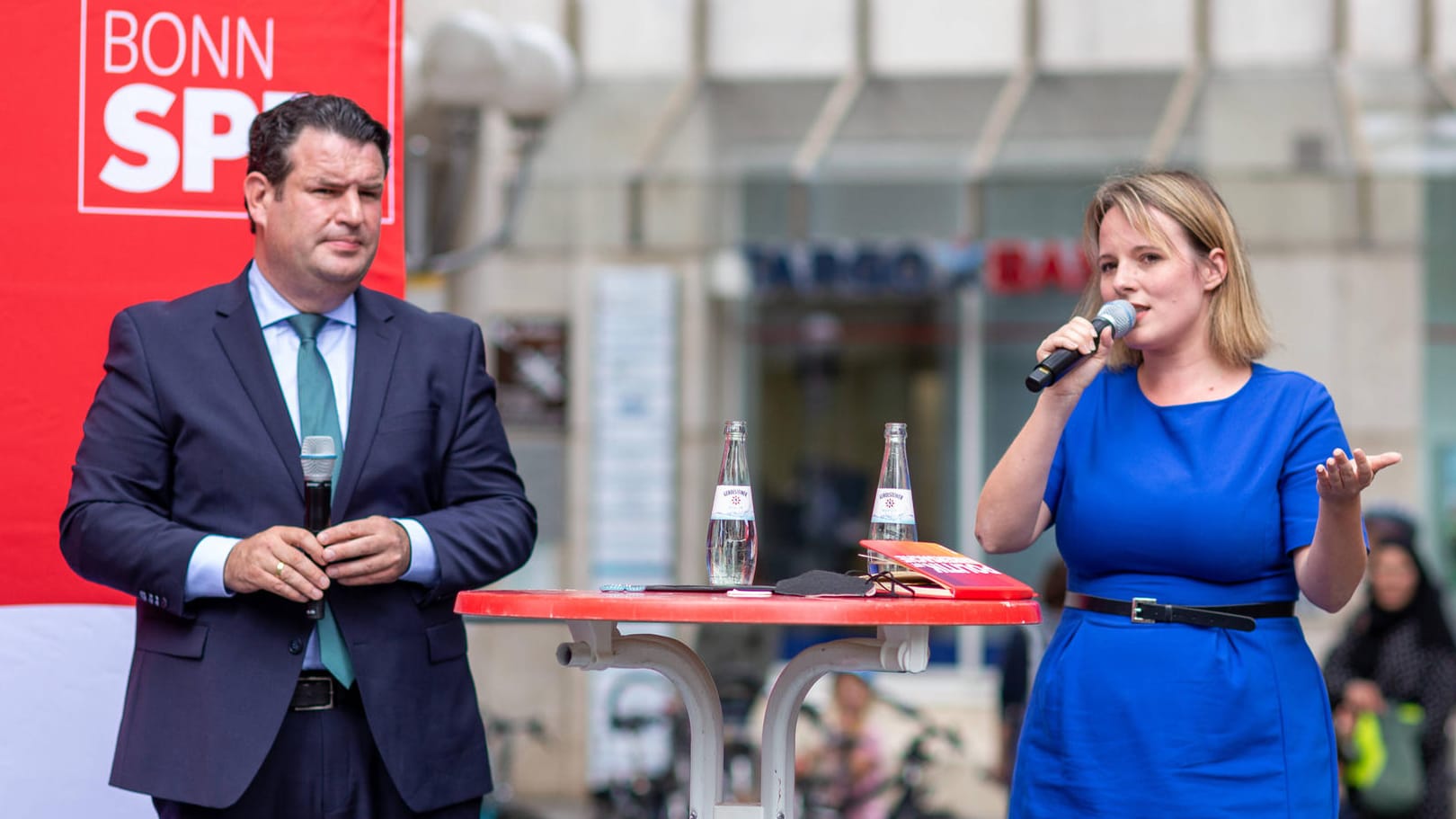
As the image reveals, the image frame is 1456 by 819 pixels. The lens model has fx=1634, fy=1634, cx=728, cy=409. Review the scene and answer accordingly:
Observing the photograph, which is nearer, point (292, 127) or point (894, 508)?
point (292, 127)

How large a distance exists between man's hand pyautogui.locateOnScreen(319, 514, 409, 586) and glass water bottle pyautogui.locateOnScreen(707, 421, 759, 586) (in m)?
0.55

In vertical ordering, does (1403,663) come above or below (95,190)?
below

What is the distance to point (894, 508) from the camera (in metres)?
3.00

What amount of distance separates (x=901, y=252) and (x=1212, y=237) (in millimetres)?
7844

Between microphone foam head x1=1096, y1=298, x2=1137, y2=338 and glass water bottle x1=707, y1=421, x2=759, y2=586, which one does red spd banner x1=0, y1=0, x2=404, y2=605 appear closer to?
glass water bottle x1=707, y1=421, x2=759, y2=586

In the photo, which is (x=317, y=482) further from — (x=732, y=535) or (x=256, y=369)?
(x=732, y=535)

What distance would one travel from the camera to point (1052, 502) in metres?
2.89

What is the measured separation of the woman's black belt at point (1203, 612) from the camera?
266 centimetres

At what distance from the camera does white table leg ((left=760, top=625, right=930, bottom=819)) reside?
2645mm

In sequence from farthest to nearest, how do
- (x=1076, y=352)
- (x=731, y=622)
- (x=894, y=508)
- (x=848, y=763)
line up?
(x=848, y=763)
(x=894, y=508)
(x=1076, y=352)
(x=731, y=622)

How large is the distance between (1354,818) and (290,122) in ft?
15.7

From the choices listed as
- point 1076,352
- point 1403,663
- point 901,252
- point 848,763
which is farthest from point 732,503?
point 901,252

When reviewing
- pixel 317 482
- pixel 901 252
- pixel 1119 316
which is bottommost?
pixel 317 482

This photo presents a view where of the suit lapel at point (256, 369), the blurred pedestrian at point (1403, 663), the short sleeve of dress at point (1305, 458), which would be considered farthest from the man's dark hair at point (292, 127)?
the blurred pedestrian at point (1403, 663)
